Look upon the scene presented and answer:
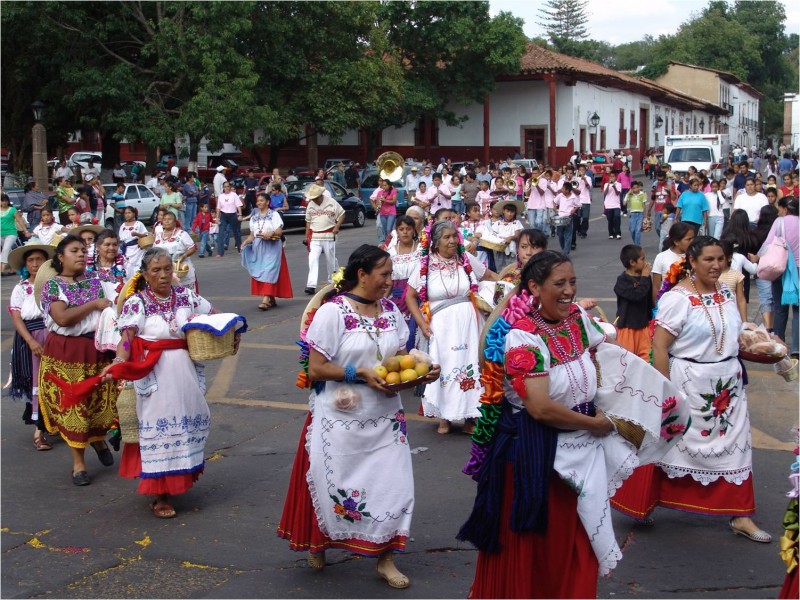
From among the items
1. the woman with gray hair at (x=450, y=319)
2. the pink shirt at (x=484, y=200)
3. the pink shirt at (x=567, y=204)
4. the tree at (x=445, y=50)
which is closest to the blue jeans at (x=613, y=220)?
the pink shirt at (x=567, y=204)

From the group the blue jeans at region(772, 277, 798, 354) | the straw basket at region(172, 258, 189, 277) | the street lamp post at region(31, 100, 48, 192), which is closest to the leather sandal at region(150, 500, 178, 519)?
the straw basket at region(172, 258, 189, 277)

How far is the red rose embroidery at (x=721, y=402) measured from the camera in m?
5.75

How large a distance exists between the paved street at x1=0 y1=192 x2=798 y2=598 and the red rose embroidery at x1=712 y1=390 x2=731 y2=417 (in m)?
0.79

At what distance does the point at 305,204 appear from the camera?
27.6 metres

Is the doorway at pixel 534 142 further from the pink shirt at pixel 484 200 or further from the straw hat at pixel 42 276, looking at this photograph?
the straw hat at pixel 42 276

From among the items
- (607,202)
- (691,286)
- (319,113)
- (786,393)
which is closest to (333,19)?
(319,113)

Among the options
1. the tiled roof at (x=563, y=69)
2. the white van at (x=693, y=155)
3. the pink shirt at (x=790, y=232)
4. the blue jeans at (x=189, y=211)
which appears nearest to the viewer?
the pink shirt at (x=790, y=232)

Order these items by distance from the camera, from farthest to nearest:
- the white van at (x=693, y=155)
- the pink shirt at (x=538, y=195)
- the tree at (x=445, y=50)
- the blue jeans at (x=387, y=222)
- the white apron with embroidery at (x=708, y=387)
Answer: the tree at (x=445, y=50), the white van at (x=693, y=155), the blue jeans at (x=387, y=222), the pink shirt at (x=538, y=195), the white apron with embroidery at (x=708, y=387)

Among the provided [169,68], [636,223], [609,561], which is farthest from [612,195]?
[609,561]

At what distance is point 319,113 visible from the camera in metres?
37.8

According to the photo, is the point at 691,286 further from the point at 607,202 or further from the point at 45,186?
the point at 45,186

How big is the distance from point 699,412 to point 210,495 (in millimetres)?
3376

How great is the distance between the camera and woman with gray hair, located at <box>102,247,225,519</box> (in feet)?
20.9

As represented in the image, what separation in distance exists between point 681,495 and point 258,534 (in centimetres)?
258
